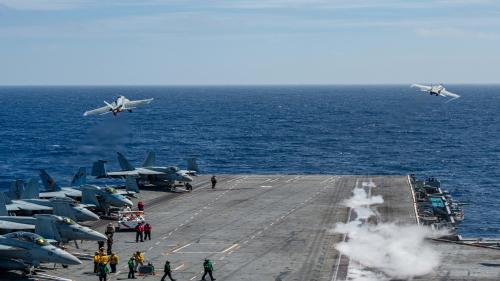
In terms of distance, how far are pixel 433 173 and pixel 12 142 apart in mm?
→ 91809

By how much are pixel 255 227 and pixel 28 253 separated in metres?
22.3

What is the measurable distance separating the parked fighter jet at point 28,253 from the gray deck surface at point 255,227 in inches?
64.0

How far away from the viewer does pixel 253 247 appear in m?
57.0

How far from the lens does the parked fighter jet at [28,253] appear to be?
1858 inches

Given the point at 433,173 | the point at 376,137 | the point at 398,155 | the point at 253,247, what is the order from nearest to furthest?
the point at 253,247 < the point at 433,173 < the point at 398,155 < the point at 376,137

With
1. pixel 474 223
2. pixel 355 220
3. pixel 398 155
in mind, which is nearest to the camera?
pixel 355 220

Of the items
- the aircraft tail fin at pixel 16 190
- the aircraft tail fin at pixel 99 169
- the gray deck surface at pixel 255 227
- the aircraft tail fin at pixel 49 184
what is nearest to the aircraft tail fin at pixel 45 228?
the gray deck surface at pixel 255 227

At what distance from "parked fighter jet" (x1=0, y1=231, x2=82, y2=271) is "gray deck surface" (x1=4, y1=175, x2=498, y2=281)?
1626 millimetres

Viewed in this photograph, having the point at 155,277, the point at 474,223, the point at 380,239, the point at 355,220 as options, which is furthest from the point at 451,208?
the point at 155,277

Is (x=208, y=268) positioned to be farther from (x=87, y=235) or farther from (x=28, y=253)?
(x=87, y=235)

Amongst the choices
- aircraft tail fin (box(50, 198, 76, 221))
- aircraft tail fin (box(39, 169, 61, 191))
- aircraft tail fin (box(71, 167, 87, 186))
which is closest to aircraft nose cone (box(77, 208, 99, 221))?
aircraft tail fin (box(50, 198, 76, 221))

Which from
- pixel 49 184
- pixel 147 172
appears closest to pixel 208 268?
pixel 49 184

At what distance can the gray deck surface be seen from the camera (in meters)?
50.3

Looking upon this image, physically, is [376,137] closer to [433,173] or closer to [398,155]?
[398,155]
